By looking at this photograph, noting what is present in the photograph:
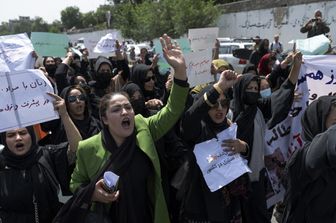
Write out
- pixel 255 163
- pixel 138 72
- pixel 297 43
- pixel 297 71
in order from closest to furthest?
pixel 255 163 → pixel 297 71 → pixel 297 43 → pixel 138 72

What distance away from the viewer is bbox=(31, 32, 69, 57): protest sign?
6.14m

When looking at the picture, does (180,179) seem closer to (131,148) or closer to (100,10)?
(131,148)

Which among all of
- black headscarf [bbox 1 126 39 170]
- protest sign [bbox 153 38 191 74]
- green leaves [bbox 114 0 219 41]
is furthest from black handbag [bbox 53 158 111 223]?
green leaves [bbox 114 0 219 41]

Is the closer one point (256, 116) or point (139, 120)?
point (139, 120)

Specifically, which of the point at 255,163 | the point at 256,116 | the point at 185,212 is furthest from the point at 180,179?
the point at 256,116

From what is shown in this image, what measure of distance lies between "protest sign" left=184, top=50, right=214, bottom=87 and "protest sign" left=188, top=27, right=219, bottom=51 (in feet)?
6.16

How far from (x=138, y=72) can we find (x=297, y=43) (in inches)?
70.4

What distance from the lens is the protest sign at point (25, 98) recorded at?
9.52 ft

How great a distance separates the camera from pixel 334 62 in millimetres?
3807

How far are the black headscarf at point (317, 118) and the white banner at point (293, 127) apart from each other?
1075mm

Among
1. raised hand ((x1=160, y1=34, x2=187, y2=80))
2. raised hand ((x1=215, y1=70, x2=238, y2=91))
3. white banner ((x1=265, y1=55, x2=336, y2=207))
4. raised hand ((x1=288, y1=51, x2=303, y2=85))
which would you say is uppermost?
raised hand ((x1=160, y1=34, x2=187, y2=80))

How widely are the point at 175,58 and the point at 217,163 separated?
76 cm

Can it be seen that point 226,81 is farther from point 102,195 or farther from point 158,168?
point 102,195

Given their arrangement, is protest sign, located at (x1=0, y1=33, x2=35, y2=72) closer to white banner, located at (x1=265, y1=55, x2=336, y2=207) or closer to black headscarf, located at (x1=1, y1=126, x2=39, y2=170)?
black headscarf, located at (x1=1, y1=126, x2=39, y2=170)
